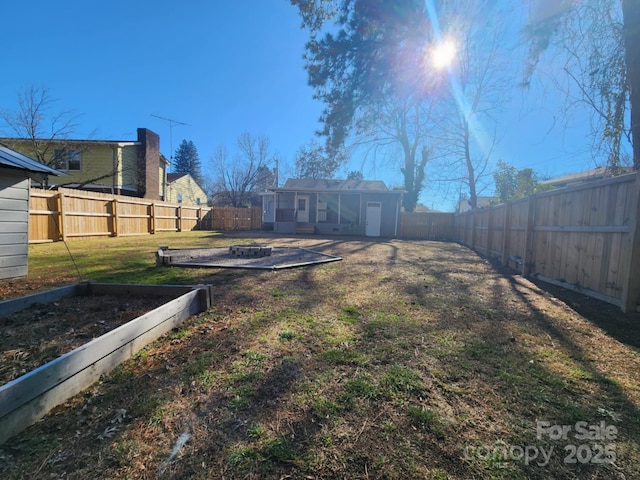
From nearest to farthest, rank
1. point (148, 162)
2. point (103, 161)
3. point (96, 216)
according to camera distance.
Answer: point (96, 216)
point (103, 161)
point (148, 162)

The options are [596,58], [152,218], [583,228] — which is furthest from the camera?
[152,218]

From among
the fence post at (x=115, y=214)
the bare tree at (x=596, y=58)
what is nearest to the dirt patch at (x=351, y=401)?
the bare tree at (x=596, y=58)

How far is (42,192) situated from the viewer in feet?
33.6

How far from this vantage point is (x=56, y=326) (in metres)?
3.01

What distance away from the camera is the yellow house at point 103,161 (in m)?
17.7

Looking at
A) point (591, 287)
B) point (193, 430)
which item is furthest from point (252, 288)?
point (591, 287)

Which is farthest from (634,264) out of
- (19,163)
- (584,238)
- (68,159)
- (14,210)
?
(68,159)

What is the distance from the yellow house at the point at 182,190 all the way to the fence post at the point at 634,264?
95.9 ft

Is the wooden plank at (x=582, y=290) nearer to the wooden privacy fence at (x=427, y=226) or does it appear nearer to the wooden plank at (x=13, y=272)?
the wooden plank at (x=13, y=272)

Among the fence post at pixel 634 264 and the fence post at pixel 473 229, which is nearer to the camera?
the fence post at pixel 634 264

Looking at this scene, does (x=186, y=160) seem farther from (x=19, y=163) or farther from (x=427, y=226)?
(x=19, y=163)

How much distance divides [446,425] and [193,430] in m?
1.48

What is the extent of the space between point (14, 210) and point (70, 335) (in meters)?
3.76

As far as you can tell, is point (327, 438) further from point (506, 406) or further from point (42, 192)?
point (42, 192)
